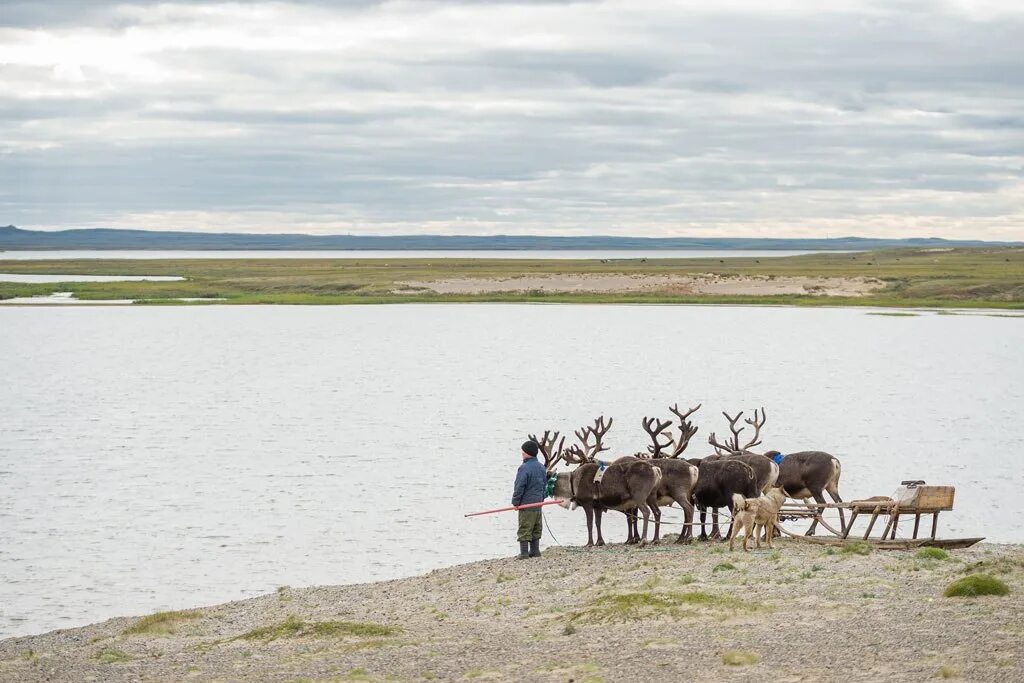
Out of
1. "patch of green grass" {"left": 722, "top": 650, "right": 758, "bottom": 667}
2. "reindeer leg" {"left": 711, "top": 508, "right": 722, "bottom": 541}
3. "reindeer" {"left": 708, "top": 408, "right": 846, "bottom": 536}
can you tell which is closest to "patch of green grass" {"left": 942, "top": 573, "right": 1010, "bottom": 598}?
"patch of green grass" {"left": 722, "top": 650, "right": 758, "bottom": 667}

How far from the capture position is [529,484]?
63.8ft

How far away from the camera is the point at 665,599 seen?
15.4m

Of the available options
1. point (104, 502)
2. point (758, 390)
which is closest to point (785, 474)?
point (104, 502)

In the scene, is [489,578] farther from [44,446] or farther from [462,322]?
[462,322]

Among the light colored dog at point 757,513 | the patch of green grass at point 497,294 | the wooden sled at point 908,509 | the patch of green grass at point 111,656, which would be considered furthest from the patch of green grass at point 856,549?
the patch of green grass at point 497,294

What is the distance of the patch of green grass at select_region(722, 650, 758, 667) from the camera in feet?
41.2

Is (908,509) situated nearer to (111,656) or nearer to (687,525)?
(687,525)

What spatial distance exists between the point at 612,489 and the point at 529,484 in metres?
1.39

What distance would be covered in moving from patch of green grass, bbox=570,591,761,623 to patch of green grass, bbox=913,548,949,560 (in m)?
3.56

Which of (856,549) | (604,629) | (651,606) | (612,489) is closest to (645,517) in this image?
(612,489)

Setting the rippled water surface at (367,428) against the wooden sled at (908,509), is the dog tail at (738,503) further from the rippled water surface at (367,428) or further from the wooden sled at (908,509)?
the rippled water surface at (367,428)

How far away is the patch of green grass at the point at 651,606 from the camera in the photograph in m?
14.8

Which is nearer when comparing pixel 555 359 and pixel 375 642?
pixel 375 642

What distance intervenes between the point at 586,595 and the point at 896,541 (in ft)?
16.6
